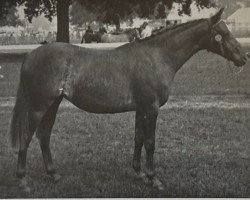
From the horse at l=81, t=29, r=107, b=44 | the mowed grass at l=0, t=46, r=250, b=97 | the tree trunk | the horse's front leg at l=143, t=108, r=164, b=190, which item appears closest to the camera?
the horse's front leg at l=143, t=108, r=164, b=190

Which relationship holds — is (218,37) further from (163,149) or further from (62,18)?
(62,18)

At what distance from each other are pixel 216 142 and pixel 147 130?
1.68 m

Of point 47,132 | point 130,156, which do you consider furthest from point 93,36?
point 47,132

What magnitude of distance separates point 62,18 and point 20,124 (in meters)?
2.89

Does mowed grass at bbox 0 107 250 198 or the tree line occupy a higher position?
the tree line

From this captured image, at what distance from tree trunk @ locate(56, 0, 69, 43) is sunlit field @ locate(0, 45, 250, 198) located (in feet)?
3.48

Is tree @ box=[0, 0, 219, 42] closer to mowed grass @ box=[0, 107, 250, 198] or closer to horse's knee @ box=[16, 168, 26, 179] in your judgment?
mowed grass @ box=[0, 107, 250, 198]

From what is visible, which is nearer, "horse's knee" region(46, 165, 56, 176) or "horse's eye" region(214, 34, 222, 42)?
"horse's eye" region(214, 34, 222, 42)

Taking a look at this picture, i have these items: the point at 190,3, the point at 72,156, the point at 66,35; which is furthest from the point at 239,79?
the point at 72,156

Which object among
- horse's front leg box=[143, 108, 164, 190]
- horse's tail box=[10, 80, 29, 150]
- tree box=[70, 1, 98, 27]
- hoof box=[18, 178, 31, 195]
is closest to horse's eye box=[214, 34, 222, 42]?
horse's front leg box=[143, 108, 164, 190]

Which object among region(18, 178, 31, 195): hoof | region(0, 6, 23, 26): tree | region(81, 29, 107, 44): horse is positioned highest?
region(0, 6, 23, 26): tree

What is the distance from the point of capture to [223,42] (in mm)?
5230

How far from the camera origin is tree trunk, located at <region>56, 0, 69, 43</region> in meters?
7.73

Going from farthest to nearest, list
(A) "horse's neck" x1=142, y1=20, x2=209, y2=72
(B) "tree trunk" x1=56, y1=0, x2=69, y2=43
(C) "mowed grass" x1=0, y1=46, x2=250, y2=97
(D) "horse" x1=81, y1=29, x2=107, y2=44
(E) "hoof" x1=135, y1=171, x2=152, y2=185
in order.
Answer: (C) "mowed grass" x1=0, y1=46, x2=250, y2=97, (D) "horse" x1=81, y1=29, x2=107, y2=44, (B) "tree trunk" x1=56, y1=0, x2=69, y2=43, (E) "hoof" x1=135, y1=171, x2=152, y2=185, (A) "horse's neck" x1=142, y1=20, x2=209, y2=72
